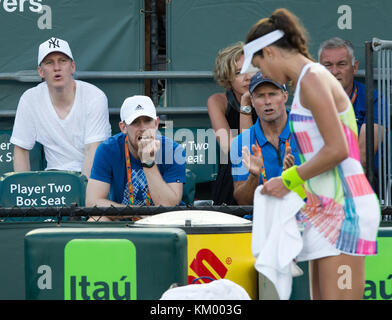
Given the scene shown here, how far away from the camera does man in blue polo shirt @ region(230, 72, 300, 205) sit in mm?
4955

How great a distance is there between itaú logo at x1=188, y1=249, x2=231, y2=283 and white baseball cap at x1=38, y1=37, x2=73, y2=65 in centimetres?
279

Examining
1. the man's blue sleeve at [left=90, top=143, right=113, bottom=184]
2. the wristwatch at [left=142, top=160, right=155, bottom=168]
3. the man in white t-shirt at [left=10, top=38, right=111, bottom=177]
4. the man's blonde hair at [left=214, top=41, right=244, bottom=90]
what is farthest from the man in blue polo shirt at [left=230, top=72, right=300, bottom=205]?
the man in white t-shirt at [left=10, top=38, right=111, bottom=177]

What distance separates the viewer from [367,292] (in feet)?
13.0

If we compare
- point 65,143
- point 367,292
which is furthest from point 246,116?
point 367,292

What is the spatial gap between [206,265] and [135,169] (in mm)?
1473

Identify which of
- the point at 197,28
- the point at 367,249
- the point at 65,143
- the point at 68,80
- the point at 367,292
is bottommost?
the point at 367,292

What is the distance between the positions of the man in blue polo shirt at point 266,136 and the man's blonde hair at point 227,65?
0.73 m

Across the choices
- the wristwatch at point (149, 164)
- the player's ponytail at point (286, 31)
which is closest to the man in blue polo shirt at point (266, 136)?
the wristwatch at point (149, 164)

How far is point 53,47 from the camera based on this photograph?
6.13 m

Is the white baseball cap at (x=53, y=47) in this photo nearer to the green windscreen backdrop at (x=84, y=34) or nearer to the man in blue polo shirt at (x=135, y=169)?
the green windscreen backdrop at (x=84, y=34)

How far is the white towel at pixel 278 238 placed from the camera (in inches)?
125

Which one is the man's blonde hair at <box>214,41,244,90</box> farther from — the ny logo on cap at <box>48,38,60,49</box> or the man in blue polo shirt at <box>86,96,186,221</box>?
the ny logo on cap at <box>48,38,60,49</box>
